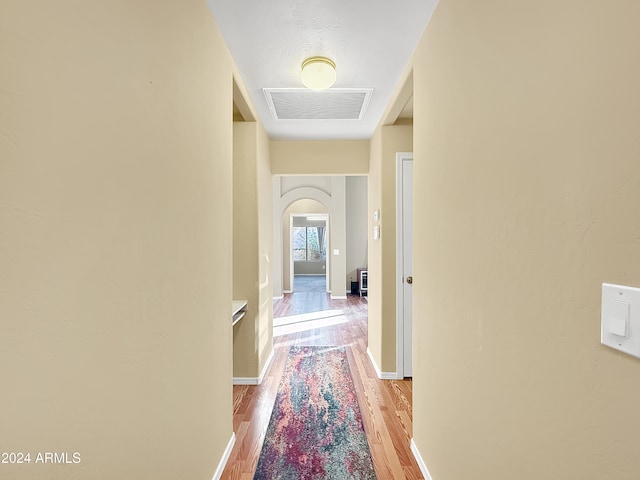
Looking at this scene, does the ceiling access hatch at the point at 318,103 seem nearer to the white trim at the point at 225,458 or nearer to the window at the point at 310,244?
the white trim at the point at 225,458

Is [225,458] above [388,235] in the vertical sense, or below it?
below

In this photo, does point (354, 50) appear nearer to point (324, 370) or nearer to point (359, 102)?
point (359, 102)

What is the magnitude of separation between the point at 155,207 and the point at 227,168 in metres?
0.97

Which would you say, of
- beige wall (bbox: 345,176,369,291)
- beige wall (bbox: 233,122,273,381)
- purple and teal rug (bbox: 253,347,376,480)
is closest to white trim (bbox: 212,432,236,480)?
purple and teal rug (bbox: 253,347,376,480)

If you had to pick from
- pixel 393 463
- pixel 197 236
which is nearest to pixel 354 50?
pixel 197 236

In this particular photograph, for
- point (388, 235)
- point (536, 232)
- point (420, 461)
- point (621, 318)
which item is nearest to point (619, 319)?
point (621, 318)

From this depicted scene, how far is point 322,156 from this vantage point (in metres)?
3.76

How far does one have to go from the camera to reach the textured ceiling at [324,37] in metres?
1.62

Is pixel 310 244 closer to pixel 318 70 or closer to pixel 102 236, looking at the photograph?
pixel 318 70

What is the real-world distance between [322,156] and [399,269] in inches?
61.0

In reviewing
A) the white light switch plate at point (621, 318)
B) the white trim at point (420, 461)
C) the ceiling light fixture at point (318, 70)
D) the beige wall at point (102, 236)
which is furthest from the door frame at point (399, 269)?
the white light switch plate at point (621, 318)

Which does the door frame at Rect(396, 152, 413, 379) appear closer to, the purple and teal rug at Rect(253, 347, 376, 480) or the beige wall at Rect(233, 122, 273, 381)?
the purple and teal rug at Rect(253, 347, 376, 480)

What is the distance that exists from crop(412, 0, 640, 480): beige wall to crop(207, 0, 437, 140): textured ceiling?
12.1 inches

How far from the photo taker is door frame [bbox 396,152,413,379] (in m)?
3.08
